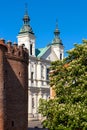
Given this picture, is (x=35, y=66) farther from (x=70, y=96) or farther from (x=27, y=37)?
(x=70, y=96)

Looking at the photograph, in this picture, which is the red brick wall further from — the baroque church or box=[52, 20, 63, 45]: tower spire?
box=[52, 20, 63, 45]: tower spire

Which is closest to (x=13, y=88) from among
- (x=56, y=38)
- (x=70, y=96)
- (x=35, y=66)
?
(x=70, y=96)

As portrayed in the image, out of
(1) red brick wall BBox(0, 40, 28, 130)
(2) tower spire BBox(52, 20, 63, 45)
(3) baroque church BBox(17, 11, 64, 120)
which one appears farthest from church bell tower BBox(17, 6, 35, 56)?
(1) red brick wall BBox(0, 40, 28, 130)

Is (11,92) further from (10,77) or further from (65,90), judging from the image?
(65,90)

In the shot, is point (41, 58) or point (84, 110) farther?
point (41, 58)

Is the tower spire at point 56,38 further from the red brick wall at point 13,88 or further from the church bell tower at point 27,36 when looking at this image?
the red brick wall at point 13,88

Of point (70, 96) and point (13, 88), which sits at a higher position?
point (13, 88)

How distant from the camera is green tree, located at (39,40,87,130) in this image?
31484 millimetres

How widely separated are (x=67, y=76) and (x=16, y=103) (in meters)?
4.64

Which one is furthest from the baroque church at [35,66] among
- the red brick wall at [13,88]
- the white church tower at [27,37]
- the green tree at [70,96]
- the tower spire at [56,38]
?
the green tree at [70,96]

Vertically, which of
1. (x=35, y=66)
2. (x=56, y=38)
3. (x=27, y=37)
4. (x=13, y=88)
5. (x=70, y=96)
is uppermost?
(x=56, y=38)

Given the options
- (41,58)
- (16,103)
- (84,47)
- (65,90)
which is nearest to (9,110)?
(16,103)

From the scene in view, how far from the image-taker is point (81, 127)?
31.4 m

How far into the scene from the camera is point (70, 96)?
1308 inches
